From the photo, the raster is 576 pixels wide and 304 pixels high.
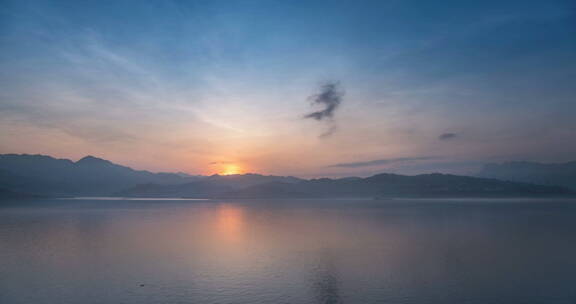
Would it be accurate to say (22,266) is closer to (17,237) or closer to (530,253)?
(17,237)

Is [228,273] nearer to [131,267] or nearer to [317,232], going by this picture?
[131,267]

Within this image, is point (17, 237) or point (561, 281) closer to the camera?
point (561, 281)

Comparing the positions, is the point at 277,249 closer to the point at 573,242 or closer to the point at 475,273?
the point at 475,273

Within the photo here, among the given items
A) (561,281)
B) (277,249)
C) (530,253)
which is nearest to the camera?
(561,281)

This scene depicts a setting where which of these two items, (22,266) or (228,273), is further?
(22,266)

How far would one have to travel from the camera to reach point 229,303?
85.6ft

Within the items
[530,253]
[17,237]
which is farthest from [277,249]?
[17,237]

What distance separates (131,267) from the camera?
38250 millimetres

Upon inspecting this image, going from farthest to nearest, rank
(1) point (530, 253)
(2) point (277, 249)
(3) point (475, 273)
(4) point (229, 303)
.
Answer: (2) point (277, 249)
(1) point (530, 253)
(3) point (475, 273)
(4) point (229, 303)

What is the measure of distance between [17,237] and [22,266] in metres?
28.2

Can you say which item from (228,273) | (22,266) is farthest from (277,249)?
(22,266)

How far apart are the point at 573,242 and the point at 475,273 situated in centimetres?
3246

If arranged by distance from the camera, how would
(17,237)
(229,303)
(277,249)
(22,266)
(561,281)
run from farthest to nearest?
(17,237), (277,249), (22,266), (561,281), (229,303)

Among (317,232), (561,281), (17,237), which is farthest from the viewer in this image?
(317,232)
